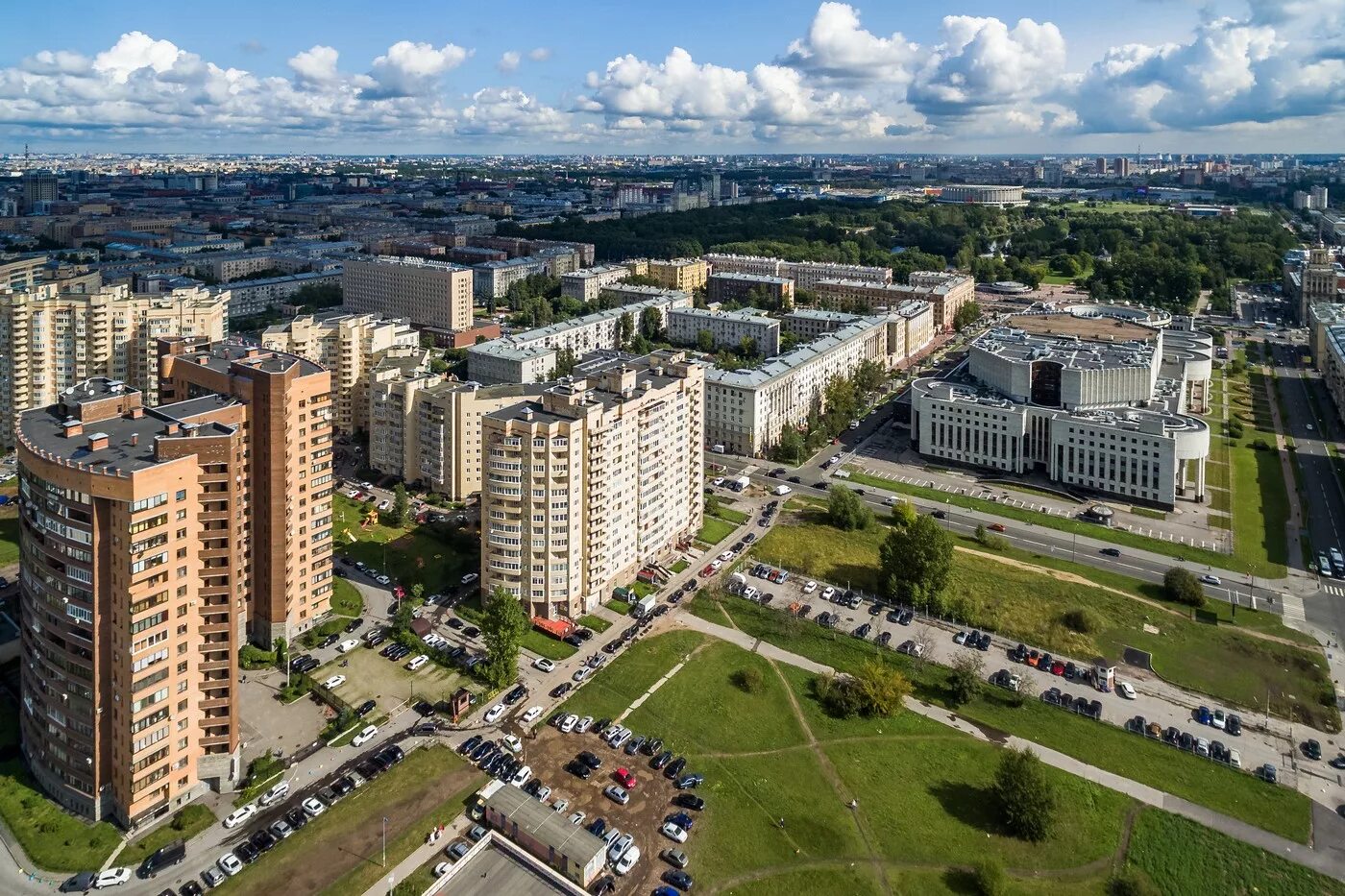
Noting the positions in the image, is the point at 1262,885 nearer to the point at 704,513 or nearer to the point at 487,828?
the point at 487,828

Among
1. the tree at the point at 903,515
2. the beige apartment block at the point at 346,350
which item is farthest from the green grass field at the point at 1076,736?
the beige apartment block at the point at 346,350

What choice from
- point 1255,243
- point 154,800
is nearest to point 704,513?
point 154,800

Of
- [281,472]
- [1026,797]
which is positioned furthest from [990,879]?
[281,472]

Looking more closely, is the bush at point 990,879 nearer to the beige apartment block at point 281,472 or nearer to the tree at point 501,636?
the tree at point 501,636

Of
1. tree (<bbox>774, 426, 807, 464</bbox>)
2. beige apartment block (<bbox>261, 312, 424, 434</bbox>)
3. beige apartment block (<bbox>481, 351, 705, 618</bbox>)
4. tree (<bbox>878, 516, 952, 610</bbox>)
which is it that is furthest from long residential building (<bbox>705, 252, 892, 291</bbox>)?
tree (<bbox>878, 516, 952, 610</bbox>)

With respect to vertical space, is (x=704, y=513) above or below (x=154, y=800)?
above

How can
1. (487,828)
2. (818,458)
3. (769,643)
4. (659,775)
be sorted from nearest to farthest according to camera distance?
1. (487,828)
2. (659,775)
3. (769,643)
4. (818,458)

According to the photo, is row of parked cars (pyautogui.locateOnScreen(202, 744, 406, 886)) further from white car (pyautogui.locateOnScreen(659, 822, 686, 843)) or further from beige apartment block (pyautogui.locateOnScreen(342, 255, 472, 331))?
beige apartment block (pyautogui.locateOnScreen(342, 255, 472, 331))
